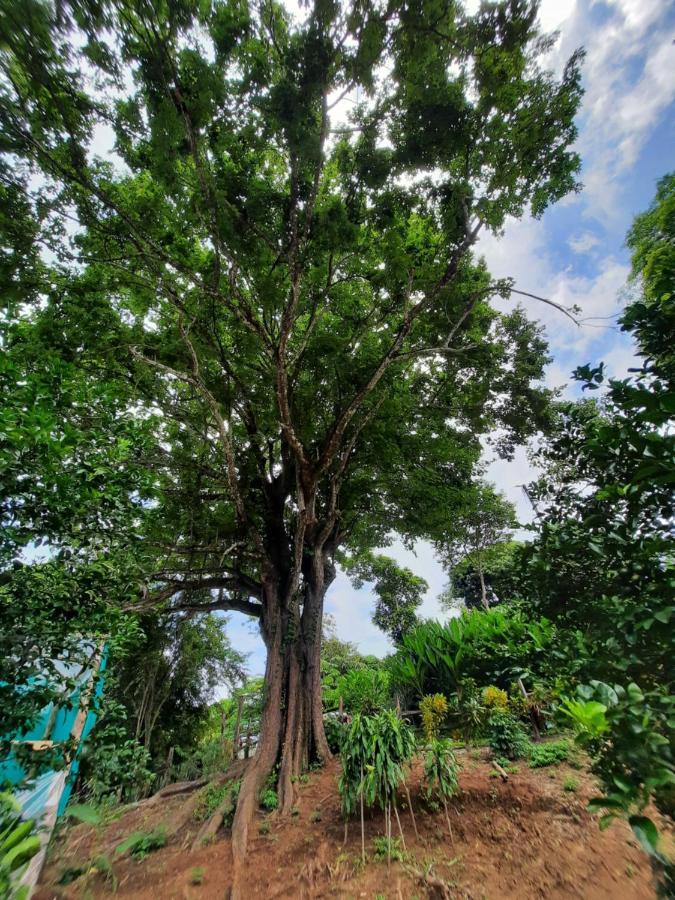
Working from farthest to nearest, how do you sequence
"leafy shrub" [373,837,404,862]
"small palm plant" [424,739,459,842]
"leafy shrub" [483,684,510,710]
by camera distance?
"leafy shrub" [483,684,510,710], "small palm plant" [424,739,459,842], "leafy shrub" [373,837,404,862]

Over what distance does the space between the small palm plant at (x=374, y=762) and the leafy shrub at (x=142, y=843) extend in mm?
2721

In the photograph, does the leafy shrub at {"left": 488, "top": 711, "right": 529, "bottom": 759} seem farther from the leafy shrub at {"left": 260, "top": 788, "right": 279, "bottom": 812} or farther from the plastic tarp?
the plastic tarp

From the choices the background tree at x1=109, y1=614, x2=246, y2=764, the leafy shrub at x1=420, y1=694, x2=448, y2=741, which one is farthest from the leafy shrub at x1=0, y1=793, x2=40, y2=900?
the background tree at x1=109, y1=614, x2=246, y2=764

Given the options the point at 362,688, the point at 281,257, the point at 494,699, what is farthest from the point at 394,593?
the point at 281,257

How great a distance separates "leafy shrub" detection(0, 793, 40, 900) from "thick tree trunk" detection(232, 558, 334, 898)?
389 centimetres

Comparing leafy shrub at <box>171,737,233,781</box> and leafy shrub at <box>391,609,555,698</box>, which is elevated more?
leafy shrub at <box>391,609,555,698</box>

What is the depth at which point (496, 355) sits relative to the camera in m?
8.22

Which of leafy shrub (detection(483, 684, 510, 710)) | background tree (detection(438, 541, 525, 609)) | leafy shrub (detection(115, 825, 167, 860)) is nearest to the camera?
leafy shrub (detection(115, 825, 167, 860))

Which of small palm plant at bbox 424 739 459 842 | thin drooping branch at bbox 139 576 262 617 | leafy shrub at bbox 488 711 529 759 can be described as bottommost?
small palm plant at bbox 424 739 459 842

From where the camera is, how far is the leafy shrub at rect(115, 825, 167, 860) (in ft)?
16.6

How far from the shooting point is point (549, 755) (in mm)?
5730

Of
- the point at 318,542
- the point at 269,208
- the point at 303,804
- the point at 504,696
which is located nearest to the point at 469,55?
the point at 269,208

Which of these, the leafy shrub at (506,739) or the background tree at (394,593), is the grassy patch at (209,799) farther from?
the background tree at (394,593)

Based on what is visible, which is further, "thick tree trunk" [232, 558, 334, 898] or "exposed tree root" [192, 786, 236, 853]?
"thick tree trunk" [232, 558, 334, 898]
